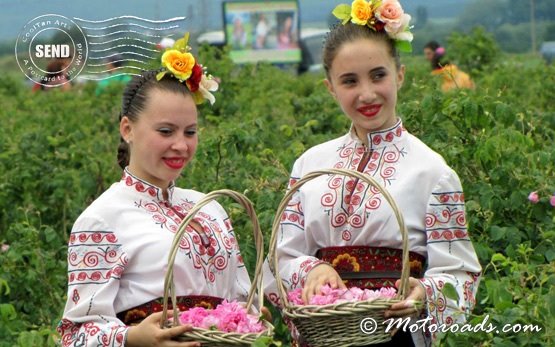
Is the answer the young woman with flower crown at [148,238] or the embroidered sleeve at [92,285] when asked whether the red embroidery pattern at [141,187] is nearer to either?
the young woman with flower crown at [148,238]

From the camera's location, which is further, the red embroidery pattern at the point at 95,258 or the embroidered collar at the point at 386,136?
the embroidered collar at the point at 386,136

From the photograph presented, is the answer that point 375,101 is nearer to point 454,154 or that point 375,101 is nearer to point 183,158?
point 183,158

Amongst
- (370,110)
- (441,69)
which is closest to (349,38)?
(370,110)

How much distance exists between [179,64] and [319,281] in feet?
2.48

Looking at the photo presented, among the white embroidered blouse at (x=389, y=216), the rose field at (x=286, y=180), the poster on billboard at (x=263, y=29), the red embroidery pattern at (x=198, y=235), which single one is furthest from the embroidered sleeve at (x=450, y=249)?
the poster on billboard at (x=263, y=29)

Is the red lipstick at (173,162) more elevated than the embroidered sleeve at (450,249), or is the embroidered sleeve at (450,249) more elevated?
the red lipstick at (173,162)

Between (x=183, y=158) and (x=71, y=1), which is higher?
(x=71, y=1)

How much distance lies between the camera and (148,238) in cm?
382

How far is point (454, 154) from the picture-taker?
539 cm

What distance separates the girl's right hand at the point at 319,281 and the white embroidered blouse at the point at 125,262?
0.80 ft

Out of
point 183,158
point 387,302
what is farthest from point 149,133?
point 387,302

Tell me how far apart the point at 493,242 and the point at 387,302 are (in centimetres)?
159

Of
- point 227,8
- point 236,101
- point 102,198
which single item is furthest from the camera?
point 227,8

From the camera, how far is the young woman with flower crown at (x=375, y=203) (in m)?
3.92
